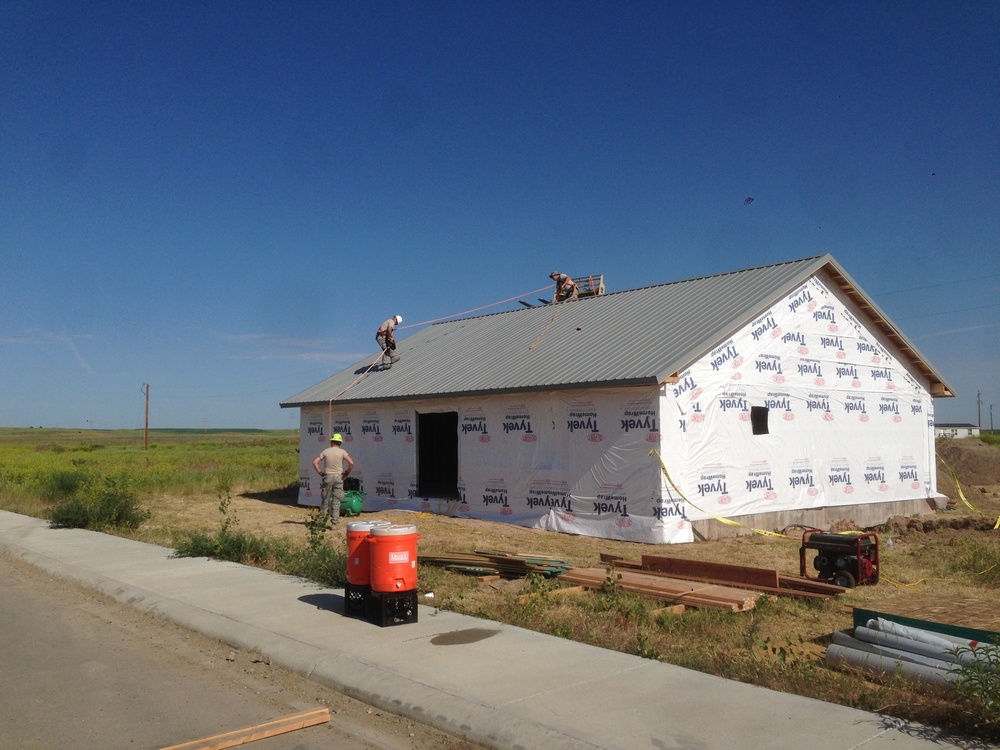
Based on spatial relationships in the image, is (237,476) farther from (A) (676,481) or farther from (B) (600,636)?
(B) (600,636)

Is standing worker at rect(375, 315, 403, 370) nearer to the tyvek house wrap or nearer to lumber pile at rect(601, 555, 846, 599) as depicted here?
the tyvek house wrap

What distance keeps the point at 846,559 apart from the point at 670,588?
8.51ft

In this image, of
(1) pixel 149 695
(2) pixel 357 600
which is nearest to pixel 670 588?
(2) pixel 357 600

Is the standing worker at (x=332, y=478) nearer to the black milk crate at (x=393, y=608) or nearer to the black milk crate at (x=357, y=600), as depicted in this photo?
the black milk crate at (x=357, y=600)

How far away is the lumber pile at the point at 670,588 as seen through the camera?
9453 mm

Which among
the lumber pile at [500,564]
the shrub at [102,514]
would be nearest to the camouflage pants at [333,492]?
the shrub at [102,514]

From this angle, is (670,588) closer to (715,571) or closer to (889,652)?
(715,571)

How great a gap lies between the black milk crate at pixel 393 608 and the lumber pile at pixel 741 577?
4.20m

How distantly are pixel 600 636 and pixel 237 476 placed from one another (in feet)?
90.8

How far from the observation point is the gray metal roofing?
17031 millimetres

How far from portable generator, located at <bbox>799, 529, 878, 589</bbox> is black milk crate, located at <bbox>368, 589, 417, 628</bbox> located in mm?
5472

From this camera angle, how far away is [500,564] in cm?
1197

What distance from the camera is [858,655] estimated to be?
6.94 meters

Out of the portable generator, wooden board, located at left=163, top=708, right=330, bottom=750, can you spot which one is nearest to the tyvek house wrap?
the portable generator
